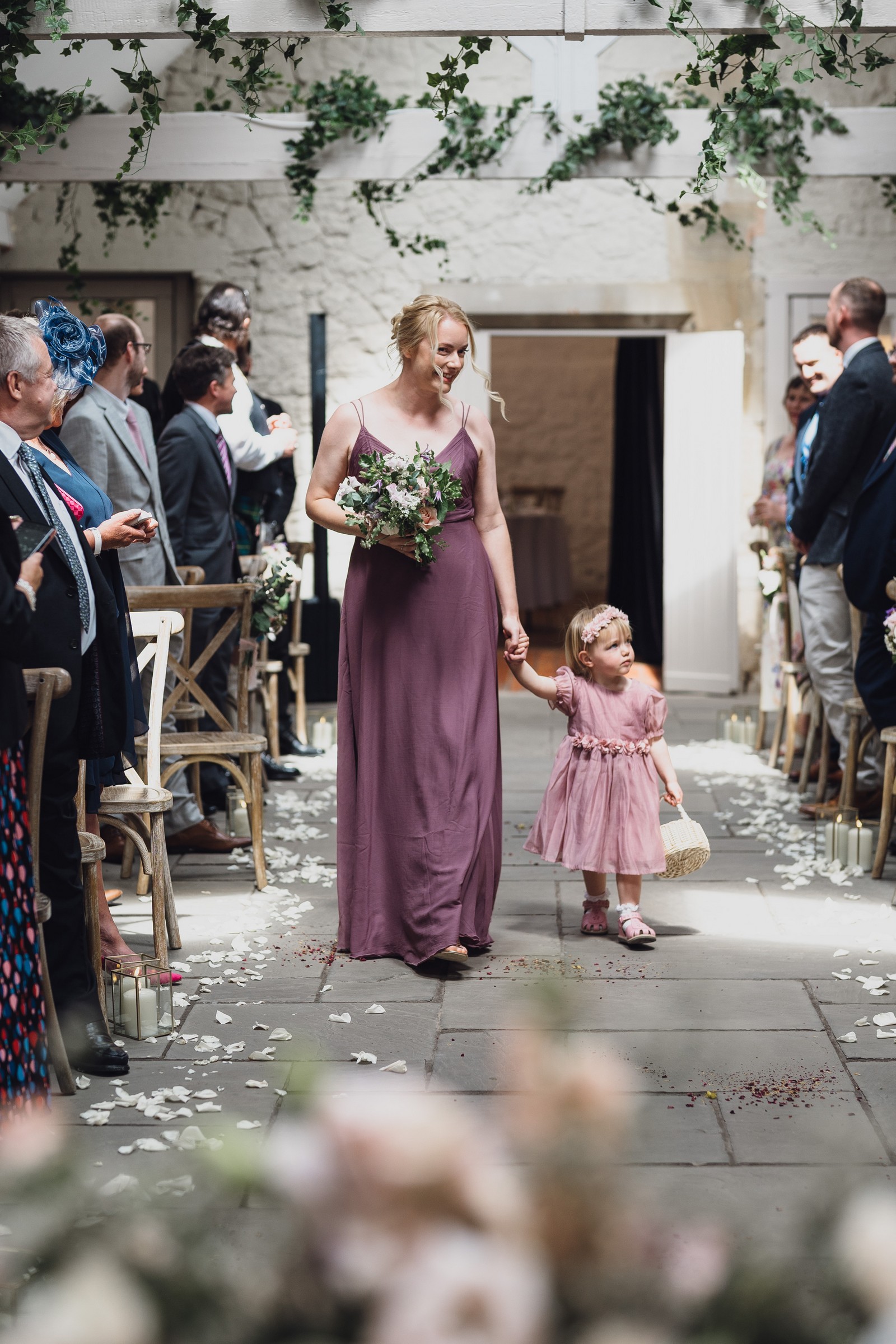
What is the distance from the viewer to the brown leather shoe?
537 centimetres

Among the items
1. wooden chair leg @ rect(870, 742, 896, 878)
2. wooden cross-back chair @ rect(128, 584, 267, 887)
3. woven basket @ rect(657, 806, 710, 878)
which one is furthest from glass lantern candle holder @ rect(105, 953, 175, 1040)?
wooden chair leg @ rect(870, 742, 896, 878)

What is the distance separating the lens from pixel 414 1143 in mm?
733

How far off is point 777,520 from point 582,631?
3.28 metres

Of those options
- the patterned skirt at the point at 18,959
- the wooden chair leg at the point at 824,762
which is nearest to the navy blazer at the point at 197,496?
the wooden chair leg at the point at 824,762

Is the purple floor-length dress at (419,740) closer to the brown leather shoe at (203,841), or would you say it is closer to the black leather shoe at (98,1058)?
the black leather shoe at (98,1058)

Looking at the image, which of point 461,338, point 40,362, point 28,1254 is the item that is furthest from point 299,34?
point 28,1254

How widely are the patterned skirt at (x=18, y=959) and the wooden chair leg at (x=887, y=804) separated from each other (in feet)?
9.59

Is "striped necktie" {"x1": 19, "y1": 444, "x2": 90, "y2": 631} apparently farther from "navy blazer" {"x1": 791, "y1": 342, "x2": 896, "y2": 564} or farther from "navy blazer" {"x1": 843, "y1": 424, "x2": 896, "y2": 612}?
"navy blazer" {"x1": 791, "y1": 342, "x2": 896, "y2": 564}

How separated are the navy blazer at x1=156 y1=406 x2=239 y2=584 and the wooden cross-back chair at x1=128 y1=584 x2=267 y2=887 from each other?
617 millimetres

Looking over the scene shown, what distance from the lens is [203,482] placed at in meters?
5.51

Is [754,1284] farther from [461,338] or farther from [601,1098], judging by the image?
[461,338]

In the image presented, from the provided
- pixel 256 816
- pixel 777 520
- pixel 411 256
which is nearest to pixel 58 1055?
pixel 256 816

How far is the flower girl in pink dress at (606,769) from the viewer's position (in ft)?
13.5

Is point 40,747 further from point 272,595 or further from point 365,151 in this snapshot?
point 365,151
